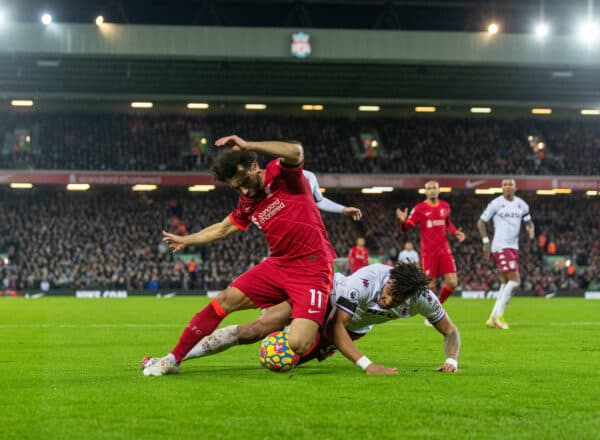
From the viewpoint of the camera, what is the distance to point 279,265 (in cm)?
842

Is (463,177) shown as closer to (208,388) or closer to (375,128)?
(375,128)

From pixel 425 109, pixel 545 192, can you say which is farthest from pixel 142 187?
pixel 545 192

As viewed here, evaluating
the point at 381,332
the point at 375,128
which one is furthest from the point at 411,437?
the point at 375,128

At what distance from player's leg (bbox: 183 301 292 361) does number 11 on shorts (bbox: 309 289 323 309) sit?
46 centimetres

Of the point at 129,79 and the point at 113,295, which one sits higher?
the point at 129,79

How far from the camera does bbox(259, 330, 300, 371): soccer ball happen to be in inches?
316

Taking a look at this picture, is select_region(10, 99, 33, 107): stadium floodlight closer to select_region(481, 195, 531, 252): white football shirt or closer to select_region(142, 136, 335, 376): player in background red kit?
select_region(481, 195, 531, 252): white football shirt

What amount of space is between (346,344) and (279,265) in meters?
0.98

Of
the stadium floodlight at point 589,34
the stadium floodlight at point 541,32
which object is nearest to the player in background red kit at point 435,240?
the stadium floodlight at point 541,32

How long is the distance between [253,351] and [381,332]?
13.3 feet

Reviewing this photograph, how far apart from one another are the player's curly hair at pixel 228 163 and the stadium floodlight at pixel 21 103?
132 feet

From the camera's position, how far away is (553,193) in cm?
4956

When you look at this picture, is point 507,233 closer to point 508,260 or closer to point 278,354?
point 508,260

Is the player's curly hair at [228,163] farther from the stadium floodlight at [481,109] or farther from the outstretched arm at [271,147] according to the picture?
the stadium floodlight at [481,109]
